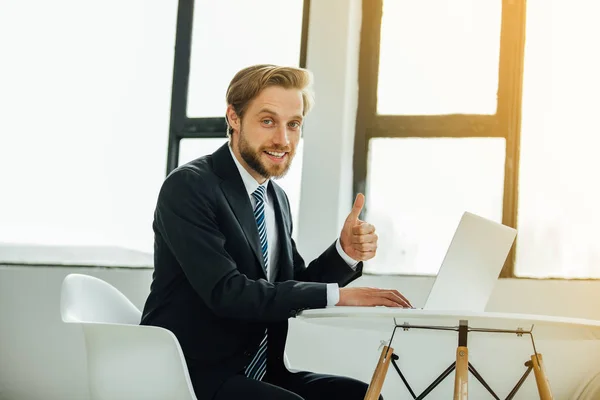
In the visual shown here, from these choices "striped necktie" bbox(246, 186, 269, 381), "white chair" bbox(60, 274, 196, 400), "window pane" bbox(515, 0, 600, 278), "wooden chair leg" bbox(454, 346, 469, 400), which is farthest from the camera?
"window pane" bbox(515, 0, 600, 278)

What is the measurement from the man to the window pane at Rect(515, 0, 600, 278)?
123 cm

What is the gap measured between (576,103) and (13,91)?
110 inches

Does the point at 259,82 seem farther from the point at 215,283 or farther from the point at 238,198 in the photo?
the point at 215,283

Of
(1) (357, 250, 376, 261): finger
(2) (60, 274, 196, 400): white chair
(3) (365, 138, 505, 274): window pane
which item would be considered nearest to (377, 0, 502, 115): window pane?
(3) (365, 138, 505, 274): window pane

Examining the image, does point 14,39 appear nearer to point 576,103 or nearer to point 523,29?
point 523,29

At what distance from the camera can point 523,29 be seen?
315 cm

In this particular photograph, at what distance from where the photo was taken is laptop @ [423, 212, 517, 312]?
1.66 meters

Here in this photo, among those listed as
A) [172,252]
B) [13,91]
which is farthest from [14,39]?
[172,252]

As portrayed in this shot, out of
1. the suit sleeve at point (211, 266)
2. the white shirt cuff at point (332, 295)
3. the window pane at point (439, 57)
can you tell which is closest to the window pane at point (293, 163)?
the window pane at point (439, 57)

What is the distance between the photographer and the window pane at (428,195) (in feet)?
10.3

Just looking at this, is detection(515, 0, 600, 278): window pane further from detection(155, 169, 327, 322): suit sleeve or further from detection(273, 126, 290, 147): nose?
detection(155, 169, 327, 322): suit sleeve

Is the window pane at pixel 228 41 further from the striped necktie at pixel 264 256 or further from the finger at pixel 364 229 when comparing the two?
the finger at pixel 364 229

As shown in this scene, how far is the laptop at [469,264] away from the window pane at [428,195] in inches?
55.8

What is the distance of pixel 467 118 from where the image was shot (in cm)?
319
